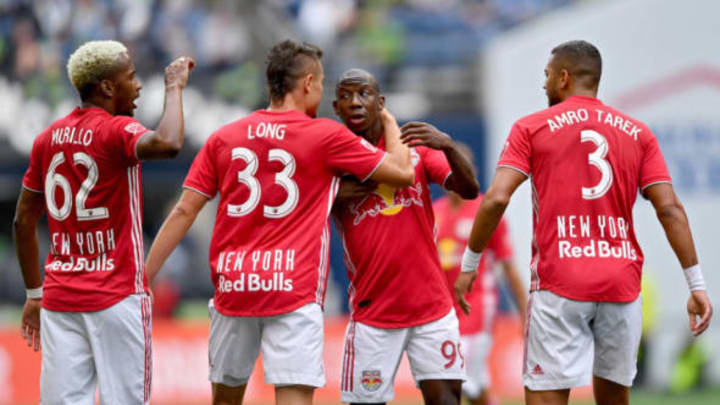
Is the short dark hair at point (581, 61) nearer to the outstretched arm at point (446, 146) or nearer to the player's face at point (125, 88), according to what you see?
the outstretched arm at point (446, 146)

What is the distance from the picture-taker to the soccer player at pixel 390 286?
6609 mm

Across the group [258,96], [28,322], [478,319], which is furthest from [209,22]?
[28,322]

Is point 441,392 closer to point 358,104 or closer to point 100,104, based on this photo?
point 358,104

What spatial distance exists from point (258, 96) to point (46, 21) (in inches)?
152

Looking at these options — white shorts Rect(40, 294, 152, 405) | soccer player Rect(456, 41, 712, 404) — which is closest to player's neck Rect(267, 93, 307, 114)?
soccer player Rect(456, 41, 712, 404)

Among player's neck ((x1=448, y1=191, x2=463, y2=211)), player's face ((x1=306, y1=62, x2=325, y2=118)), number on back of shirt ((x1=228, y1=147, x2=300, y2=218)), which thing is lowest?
number on back of shirt ((x1=228, y1=147, x2=300, y2=218))

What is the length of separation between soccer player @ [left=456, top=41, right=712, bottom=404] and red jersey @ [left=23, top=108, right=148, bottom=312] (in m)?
1.94

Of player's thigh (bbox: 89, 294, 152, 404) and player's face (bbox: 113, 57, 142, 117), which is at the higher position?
player's face (bbox: 113, 57, 142, 117)

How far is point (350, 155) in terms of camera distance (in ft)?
20.3

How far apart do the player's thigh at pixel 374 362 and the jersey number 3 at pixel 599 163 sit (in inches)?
53.2

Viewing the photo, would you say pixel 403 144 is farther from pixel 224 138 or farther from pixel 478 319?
pixel 478 319

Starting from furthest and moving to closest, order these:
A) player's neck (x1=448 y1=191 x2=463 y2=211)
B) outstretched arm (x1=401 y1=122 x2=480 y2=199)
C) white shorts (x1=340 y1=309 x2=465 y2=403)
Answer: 1. player's neck (x1=448 y1=191 x2=463 y2=211)
2. white shorts (x1=340 y1=309 x2=465 y2=403)
3. outstretched arm (x1=401 y1=122 x2=480 y2=199)

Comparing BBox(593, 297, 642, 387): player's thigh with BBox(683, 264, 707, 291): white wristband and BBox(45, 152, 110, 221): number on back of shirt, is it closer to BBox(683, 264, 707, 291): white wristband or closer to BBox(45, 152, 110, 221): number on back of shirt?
BBox(683, 264, 707, 291): white wristband

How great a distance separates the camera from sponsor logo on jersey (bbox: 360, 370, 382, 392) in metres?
6.66
